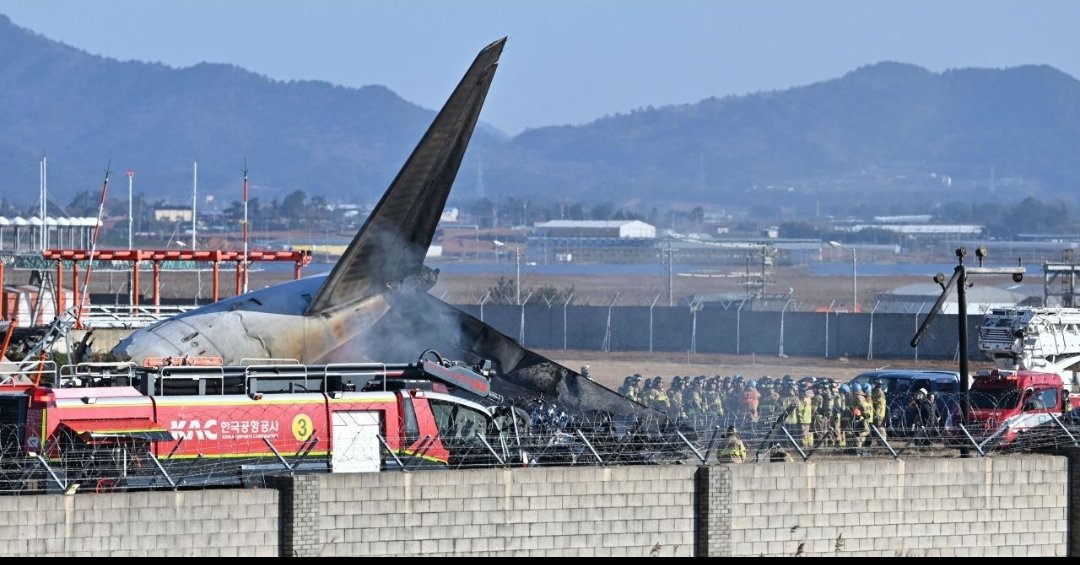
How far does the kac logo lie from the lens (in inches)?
934

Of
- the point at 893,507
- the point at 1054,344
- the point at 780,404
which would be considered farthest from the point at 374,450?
the point at 1054,344

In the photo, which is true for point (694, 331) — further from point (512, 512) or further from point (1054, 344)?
point (512, 512)

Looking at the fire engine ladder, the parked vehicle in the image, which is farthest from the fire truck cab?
the fire engine ladder

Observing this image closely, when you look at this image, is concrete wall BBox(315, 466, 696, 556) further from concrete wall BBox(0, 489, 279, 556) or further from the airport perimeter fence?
concrete wall BBox(0, 489, 279, 556)

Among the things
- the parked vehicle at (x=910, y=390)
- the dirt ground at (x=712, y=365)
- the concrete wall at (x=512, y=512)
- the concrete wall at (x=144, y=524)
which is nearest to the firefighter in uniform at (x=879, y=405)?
the parked vehicle at (x=910, y=390)

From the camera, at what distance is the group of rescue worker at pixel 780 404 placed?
28.1 meters

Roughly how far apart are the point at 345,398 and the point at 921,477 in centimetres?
820

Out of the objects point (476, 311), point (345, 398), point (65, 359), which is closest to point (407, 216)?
point (65, 359)

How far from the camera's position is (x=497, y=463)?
23.2m

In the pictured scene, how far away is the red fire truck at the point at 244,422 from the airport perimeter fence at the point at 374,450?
3cm

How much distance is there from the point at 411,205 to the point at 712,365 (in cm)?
2406

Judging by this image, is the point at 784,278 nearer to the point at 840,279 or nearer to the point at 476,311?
the point at 840,279

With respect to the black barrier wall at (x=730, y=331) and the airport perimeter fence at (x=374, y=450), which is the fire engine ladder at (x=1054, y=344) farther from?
the airport perimeter fence at (x=374, y=450)

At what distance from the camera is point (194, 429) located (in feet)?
78.1
